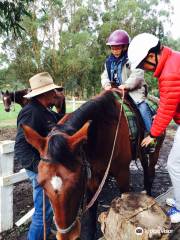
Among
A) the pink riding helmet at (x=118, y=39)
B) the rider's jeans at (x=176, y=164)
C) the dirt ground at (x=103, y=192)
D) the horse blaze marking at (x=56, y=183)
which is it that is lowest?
the dirt ground at (x=103, y=192)

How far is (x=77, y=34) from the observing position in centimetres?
3155

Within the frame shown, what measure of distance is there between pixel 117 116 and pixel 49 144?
144cm

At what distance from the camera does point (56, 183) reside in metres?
2.62

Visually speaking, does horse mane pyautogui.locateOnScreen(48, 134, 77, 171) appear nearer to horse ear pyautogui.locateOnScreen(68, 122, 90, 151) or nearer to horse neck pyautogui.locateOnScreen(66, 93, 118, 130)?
horse ear pyautogui.locateOnScreen(68, 122, 90, 151)

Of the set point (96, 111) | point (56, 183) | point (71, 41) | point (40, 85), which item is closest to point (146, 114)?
point (96, 111)

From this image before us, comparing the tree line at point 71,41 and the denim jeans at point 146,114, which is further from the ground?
the tree line at point 71,41

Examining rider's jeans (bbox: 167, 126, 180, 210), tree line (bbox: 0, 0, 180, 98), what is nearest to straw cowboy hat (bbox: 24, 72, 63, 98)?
rider's jeans (bbox: 167, 126, 180, 210)

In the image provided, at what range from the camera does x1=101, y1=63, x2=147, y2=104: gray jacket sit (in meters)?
4.78

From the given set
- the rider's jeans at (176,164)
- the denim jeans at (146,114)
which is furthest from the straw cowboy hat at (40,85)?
the denim jeans at (146,114)

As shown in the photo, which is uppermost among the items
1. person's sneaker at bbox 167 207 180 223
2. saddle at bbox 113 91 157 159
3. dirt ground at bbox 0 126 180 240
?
saddle at bbox 113 91 157 159

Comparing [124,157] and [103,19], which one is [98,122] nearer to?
[124,157]

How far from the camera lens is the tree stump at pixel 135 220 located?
3082 millimetres

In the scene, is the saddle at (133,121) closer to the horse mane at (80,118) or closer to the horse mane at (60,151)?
the horse mane at (80,118)

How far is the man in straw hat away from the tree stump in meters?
0.71
